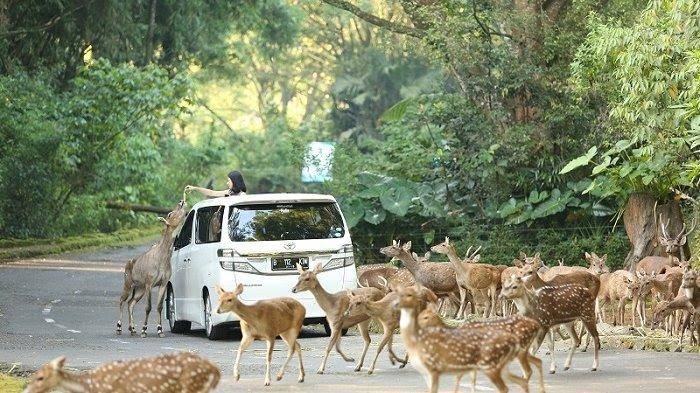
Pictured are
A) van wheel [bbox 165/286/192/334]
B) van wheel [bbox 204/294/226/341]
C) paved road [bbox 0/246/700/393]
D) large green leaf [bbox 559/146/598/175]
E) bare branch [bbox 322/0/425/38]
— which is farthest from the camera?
bare branch [bbox 322/0/425/38]

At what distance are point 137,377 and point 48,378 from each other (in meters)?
0.62

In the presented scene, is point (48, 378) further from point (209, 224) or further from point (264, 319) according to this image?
point (209, 224)

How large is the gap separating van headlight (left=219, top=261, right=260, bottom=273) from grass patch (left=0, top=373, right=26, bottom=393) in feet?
18.6

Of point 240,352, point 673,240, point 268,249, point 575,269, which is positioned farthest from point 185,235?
point 673,240

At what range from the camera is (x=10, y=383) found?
13.6 metres

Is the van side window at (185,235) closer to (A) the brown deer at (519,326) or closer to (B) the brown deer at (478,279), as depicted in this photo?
(B) the brown deer at (478,279)

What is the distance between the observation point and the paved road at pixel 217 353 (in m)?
14.5

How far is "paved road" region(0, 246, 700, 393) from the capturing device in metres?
14.5

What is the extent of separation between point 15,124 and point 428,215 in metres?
11.1

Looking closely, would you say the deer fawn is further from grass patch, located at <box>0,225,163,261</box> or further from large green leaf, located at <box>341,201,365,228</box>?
grass patch, located at <box>0,225,163,261</box>

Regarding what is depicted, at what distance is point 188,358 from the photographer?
1081 centimetres

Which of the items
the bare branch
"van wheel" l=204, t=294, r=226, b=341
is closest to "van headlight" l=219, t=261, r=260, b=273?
"van wheel" l=204, t=294, r=226, b=341

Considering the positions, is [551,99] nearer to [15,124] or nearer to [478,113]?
[478,113]

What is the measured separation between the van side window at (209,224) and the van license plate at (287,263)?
2.83 feet
